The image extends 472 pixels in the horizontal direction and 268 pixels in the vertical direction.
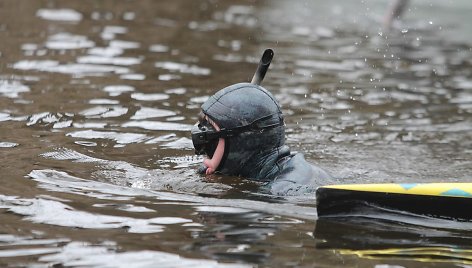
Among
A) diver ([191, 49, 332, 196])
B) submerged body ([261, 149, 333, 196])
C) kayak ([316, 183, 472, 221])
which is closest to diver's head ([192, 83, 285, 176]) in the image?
diver ([191, 49, 332, 196])

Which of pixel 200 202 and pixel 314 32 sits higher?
pixel 314 32

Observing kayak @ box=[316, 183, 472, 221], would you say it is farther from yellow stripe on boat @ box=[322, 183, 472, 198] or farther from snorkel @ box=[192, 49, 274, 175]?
snorkel @ box=[192, 49, 274, 175]

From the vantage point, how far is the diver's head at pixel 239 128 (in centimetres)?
693

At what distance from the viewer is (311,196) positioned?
6812 mm

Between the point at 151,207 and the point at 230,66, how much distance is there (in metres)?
7.47

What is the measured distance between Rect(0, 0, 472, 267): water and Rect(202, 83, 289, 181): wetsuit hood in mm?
148

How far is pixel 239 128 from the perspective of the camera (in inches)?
273

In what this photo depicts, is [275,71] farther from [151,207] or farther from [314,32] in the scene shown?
[151,207]

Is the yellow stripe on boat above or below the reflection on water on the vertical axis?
above

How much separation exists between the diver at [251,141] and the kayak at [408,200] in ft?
1.74

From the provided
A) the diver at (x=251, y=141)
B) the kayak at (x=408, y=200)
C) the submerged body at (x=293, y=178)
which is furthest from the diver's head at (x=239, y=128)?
the kayak at (x=408, y=200)

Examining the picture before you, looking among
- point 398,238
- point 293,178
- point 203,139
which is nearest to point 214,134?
point 203,139

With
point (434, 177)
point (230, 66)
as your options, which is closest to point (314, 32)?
point (230, 66)

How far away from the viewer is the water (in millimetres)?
5707
